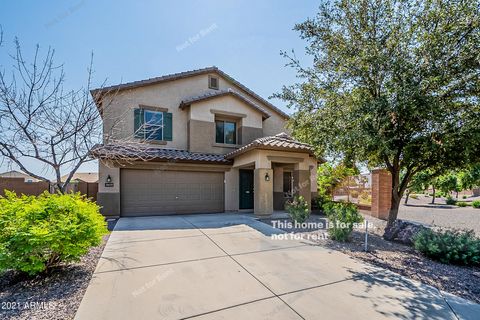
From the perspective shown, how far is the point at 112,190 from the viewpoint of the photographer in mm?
11156

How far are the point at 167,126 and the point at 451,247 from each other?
40.1ft

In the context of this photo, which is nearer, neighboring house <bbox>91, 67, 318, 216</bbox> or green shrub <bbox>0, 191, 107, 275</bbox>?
green shrub <bbox>0, 191, 107, 275</bbox>

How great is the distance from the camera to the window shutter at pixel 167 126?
12734 millimetres

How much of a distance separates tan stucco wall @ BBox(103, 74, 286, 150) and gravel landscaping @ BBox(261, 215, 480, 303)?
8.15 m

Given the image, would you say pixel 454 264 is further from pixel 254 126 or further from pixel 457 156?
pixel 254 126

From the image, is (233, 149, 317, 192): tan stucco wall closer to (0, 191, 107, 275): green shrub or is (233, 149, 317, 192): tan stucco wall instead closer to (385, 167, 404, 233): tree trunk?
(385, 167, 404, 233): tree trunk

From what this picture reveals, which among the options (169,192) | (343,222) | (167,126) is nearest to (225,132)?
(167,126)

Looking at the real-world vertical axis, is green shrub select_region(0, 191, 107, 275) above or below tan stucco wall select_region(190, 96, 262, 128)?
below

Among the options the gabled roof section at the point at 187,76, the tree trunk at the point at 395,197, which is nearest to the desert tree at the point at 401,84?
the tree trunk at the point at 395,197

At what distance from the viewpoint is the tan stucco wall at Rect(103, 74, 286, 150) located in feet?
38.7

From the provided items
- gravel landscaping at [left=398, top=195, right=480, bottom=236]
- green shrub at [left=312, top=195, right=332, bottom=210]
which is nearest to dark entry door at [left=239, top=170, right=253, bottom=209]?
green shrub at [left=312, top=195, right=332, bottom=210]

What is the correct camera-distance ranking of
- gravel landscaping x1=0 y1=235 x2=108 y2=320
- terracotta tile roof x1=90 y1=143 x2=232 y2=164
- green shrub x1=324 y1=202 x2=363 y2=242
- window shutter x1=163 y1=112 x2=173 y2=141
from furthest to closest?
window shutter x1=163 y1=112 x2=173 y2=141
terracotta tile roof x1=90 y1=143 x2=232 y2=164
green shrub x1=324 y1=202 x2=363 y2=242
gravel landscaping x1=0 y1=235 x2=108 y2=320

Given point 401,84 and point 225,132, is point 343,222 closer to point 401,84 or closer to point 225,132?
point 401,84

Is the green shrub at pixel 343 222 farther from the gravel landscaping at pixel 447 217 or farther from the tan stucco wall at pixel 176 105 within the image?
the tan stucco wall at pixel 176 105
